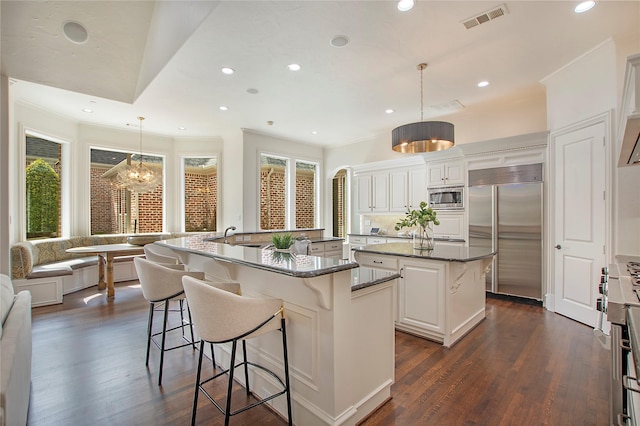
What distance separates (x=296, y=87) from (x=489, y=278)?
4035 millimetres

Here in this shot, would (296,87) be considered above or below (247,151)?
above

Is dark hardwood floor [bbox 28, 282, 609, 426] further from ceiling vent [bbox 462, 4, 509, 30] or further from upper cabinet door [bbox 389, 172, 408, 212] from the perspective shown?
ceiling vent [bbox 462, 4, 509, 30]

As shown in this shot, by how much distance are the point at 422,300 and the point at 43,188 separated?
638cm

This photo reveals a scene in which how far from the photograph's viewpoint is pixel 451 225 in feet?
16.2

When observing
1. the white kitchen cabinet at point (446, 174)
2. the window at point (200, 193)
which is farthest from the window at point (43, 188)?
the white kitchen cabinet at point (446, 174)

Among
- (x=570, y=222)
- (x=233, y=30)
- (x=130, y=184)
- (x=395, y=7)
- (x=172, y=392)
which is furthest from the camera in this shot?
(x=130, y=184)

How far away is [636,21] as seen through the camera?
8.81 feet

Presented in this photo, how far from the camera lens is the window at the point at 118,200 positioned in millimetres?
5727

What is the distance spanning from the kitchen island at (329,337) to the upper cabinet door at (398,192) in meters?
4.04

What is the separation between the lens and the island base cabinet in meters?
2.79

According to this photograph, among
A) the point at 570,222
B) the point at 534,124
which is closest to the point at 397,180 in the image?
the point at 534,124

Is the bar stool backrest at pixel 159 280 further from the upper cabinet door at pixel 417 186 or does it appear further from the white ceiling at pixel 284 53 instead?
the upper cabinet door at pixel 417 186

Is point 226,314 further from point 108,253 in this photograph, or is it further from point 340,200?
point 340,200

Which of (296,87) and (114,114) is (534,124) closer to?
(296,87)
